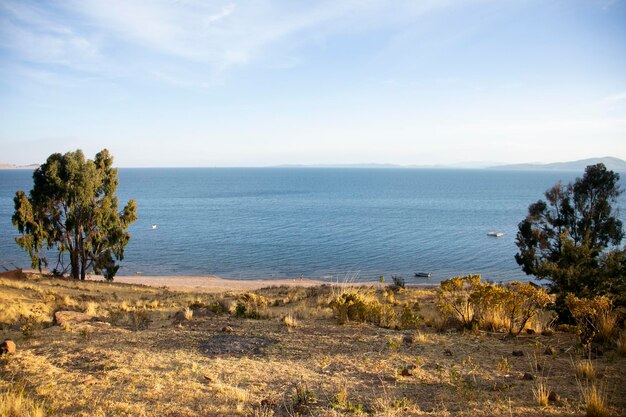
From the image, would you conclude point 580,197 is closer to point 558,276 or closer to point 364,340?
point 558,276

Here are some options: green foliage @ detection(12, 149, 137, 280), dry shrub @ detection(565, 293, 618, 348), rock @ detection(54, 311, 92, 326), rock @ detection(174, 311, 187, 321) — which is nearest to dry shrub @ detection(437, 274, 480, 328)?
dry shrub @ detection(565, 293, 618, 348)

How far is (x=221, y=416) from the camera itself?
574 centimetres

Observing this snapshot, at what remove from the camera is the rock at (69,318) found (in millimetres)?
11215

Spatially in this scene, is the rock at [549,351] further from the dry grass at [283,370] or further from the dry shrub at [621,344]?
the dry shrub at [621,344]

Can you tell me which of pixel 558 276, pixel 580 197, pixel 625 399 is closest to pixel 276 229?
pixel 580 197

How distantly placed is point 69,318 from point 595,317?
44.7ft

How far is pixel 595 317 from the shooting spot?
9.12m

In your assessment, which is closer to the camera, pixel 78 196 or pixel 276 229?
pixel 78 196

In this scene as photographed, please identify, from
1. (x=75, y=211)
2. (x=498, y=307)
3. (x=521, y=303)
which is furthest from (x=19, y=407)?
(x=75, y=211)

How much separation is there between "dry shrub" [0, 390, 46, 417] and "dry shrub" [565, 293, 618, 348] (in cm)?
988

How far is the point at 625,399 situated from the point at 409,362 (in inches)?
132

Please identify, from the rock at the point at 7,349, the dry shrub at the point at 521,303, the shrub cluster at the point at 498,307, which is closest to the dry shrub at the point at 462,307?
the shrub cluster at the point at 498,307

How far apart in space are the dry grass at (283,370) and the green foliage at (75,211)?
61.4ft

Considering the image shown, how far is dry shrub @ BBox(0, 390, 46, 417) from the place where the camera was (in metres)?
5.46
